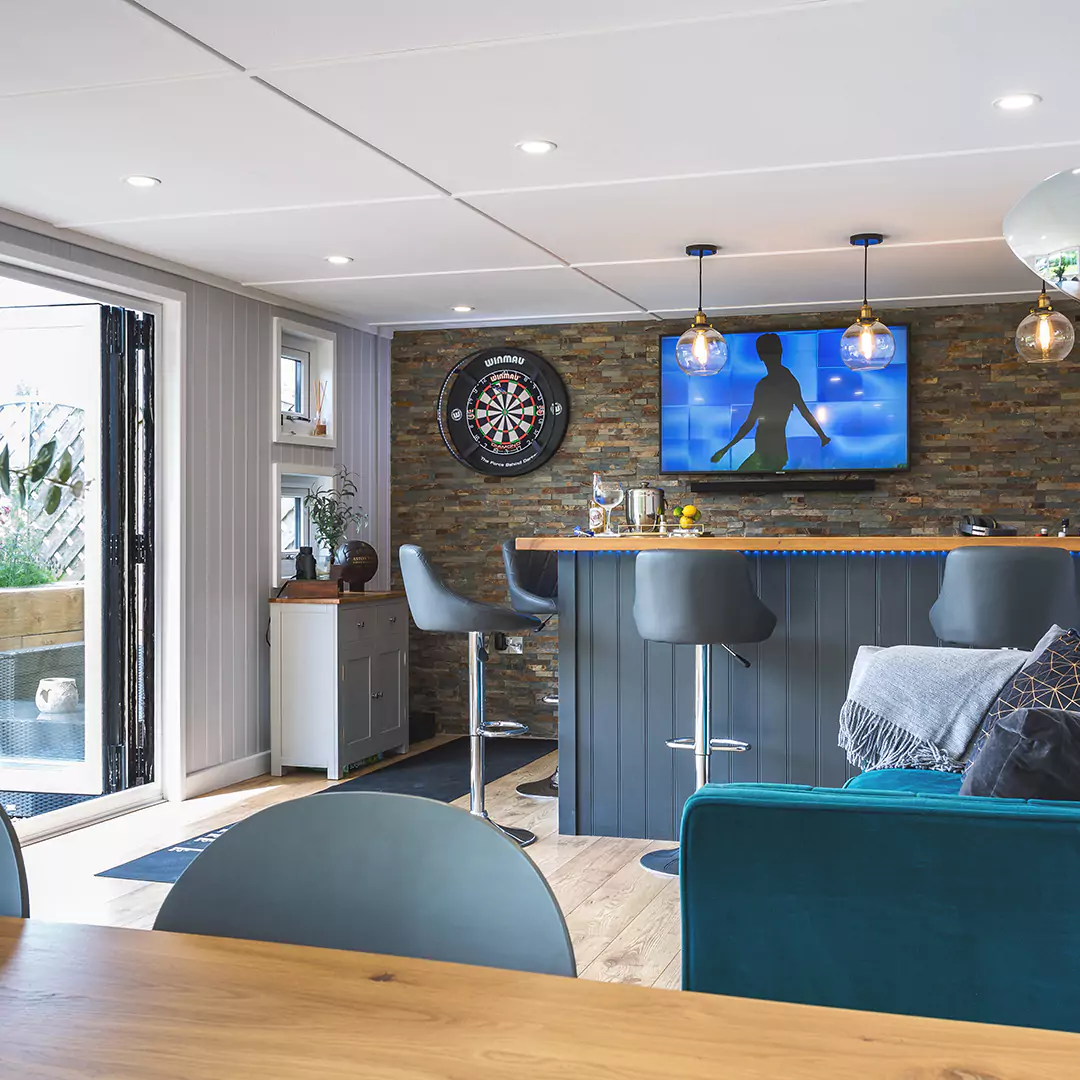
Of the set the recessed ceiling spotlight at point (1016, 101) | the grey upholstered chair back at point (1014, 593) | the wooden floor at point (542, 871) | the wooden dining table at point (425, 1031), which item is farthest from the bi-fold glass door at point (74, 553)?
the wooden dining table at point (425, 1031)

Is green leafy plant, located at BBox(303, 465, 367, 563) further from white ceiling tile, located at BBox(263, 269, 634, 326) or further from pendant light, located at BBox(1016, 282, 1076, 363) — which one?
pendant light, located at BBox(1016, 282, 1076, 363)

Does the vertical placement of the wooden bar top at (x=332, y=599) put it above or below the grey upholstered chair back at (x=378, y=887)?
below

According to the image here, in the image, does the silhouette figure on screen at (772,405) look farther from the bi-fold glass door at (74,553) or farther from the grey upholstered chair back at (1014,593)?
the bi-fold glass door at (74,553)

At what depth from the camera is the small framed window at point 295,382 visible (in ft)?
21.4

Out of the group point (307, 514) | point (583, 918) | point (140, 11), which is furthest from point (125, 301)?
point (583, 918)

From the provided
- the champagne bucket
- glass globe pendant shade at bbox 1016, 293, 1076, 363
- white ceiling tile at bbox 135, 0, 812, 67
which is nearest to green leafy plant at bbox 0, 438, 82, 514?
the champagne bucket

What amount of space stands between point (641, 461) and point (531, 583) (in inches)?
49.9

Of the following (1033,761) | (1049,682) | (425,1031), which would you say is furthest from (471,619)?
(425,1031)

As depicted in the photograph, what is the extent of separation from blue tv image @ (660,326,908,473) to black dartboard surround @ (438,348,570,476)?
0.67m

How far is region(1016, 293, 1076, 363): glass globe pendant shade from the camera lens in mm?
4867

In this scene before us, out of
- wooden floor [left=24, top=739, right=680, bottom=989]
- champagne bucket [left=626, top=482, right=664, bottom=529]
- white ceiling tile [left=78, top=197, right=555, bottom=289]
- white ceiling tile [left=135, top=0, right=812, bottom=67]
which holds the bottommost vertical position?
wooden floor [left=24, top=739, right=680, bottom=989]

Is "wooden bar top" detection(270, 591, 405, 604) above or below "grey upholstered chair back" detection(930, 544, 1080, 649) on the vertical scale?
below

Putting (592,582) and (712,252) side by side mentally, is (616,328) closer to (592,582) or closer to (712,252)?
(712,252)

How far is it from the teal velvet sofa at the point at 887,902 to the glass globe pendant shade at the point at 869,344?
10.8 ft
